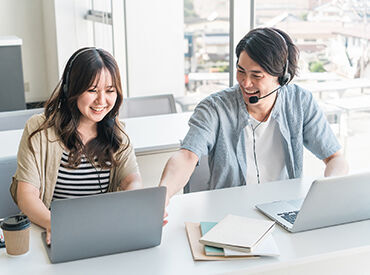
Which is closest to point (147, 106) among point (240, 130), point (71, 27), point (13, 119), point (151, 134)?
point (151, 134)

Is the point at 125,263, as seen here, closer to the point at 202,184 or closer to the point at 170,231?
the point at 170,231

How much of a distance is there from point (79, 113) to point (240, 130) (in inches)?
23.8

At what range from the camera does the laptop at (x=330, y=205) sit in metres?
1.49

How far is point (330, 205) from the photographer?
5.09 ft

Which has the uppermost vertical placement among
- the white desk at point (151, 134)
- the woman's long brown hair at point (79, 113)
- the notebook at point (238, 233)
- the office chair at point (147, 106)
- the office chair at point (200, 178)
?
the woman's long brown hair at point (79, 113)

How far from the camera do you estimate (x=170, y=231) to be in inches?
62.6

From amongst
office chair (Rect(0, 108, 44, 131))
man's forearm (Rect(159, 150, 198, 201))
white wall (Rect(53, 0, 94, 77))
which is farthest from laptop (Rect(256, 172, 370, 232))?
white wall (Rect(53, 0, 94, 77))

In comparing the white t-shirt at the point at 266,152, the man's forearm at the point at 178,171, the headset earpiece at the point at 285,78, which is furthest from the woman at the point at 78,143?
the headset earpiece at the point at 285,78

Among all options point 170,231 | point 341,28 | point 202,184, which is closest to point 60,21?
point 341,28

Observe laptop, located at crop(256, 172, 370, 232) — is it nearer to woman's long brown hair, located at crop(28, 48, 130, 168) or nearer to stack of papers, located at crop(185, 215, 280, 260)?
stack of papers, located at crop(185, 215, 280, 260)

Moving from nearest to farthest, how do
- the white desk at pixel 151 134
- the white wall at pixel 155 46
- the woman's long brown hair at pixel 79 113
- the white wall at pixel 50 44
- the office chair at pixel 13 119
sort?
the woman's long brown hair at pixel 79 113, the white desk at pixel 151 134, the office chair at pixel 13 119, the white wall at pixel 155 46, the white wall at pixel 50 44

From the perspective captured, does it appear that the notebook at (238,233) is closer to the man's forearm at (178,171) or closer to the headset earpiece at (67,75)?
the man's forearm at (178,171)

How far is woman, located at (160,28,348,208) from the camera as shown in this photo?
6.37 feet

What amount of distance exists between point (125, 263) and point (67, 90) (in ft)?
2.27
